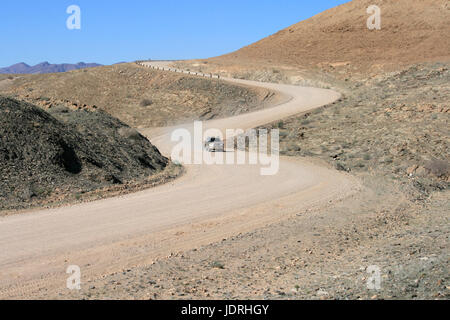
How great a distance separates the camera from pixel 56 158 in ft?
71.9

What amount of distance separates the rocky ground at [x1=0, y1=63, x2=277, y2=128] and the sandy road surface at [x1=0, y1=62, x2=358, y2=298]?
99.7 feet

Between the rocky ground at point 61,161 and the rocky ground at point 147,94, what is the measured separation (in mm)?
23999

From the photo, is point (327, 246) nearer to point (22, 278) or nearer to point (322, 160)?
point (22, 278)

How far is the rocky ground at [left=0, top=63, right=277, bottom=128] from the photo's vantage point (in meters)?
57.8

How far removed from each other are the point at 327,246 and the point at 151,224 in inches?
236

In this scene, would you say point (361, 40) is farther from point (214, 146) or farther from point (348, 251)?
point (348, 251)

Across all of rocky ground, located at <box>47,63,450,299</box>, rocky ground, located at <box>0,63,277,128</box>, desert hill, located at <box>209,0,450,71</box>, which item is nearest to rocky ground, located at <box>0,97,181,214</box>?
rocky ground, located at <box>47,63,450,299</box>

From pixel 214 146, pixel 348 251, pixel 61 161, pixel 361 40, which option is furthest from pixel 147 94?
→ pixel 348 251

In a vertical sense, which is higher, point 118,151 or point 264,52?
point 264,52

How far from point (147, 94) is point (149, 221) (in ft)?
165

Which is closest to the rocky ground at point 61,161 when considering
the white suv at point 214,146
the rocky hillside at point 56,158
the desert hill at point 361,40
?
the rocky hillside at point 56,158

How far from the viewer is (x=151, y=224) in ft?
54.7
